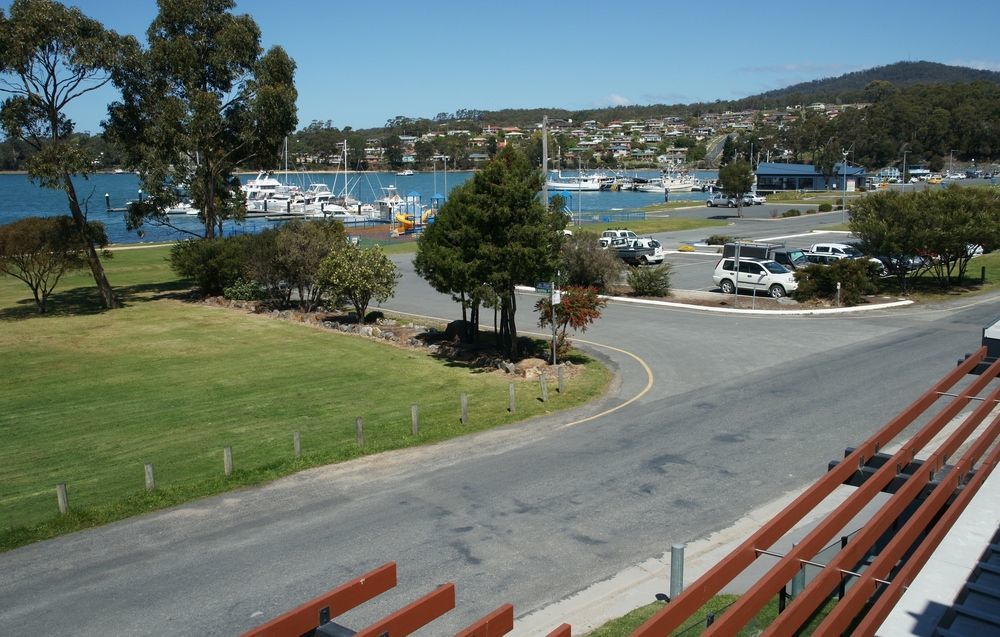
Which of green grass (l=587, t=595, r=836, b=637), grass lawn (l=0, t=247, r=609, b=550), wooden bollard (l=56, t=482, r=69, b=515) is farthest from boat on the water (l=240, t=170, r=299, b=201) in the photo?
green grass (l=587, t=595, r=836, b=637)

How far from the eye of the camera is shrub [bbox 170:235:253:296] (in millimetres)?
41688

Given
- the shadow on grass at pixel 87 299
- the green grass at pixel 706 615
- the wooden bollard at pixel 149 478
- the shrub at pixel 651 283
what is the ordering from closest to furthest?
1. the green grass at pixel 706 615
2. the wooden bollard at pixel 149 478
3. the shrub at pixel 651 283
4. the shadow on grass at pixel 87 299

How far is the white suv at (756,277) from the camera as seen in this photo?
36875mm

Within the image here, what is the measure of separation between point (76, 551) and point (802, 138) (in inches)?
8018

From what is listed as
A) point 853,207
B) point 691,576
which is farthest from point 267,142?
point 691,576

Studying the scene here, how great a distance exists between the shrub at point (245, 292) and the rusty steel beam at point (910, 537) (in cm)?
3558

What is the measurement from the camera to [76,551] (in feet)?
43.5

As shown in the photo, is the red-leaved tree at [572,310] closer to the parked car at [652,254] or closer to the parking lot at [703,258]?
the parking lot at [703,258]

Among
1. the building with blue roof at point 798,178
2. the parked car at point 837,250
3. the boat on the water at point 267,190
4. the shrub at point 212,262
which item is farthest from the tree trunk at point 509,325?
the building with blue roof at point 798,178

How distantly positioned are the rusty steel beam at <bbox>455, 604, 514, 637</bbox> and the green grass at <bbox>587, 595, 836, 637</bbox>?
165 inches

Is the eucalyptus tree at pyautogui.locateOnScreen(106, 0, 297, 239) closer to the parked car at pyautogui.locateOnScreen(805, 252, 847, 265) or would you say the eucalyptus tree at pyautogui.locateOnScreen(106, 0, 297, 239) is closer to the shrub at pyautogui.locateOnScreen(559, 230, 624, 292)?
the shrub at pyautogui.locateOnScreen(559, 230, 624, 292)

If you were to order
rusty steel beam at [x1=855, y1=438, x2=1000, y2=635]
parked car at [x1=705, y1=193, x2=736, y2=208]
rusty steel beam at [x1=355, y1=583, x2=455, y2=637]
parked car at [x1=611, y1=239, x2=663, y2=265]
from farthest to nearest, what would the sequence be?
1. parked car at [x1=705, y1=193, x2=736, y2=208]
2. parked car at [x1=611, y1=239, x2=663, y2=265]
3. rusty steel beam at [x1=855, y1=438, x2=1000, y2=635]
4. rusty steel beam at [x1=355, y1=583, x2=455, y2=637]

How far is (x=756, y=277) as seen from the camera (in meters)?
37.6

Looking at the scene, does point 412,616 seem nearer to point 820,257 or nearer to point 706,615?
point 706,615
